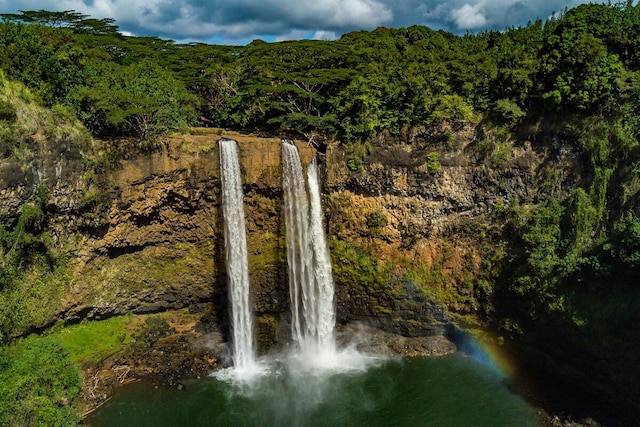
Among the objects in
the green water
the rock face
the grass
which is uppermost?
the rock face

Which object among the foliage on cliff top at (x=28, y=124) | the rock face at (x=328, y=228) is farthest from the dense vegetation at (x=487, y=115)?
the rock face at (x=328, y=228)

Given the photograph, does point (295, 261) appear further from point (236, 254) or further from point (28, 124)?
point (28, 124)

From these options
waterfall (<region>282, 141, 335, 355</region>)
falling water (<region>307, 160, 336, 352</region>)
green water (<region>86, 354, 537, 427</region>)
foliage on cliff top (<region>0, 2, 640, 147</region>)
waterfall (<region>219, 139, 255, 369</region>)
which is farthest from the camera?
falling water (<region>307, 160, 336, 352</region>)

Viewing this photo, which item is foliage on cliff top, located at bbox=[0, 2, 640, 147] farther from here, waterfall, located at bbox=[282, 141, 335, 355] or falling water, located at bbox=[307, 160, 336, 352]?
falling water, located at bbox=[307, 160, 336, 352]

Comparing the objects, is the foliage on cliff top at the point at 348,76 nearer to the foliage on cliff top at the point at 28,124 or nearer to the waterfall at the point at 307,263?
the foliage on cliff top at the point at 28,124

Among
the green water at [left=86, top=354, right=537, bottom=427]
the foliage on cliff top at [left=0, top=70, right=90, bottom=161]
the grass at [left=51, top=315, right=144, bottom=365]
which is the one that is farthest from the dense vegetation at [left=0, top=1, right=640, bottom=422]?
the green water at [left=86, top=354, right=537, bottom=427]

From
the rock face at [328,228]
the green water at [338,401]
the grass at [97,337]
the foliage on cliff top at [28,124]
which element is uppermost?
the foliage on cliff top at [28,124]
